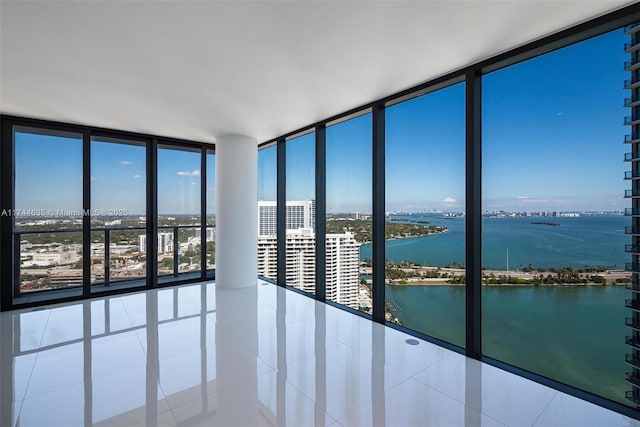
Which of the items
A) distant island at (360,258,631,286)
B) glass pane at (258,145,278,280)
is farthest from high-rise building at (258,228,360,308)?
distant island at (360,258,631,286)

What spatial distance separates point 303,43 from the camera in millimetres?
2195

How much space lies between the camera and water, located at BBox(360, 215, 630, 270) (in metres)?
2.10

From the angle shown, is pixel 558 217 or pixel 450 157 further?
pixel 450 157

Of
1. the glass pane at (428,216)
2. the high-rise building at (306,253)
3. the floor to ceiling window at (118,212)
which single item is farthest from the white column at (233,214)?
the glass pane at (428,216)

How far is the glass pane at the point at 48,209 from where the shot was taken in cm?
400

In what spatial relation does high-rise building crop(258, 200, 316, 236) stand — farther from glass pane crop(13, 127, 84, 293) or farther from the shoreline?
glass pane crop(13, 127, 84, 293)

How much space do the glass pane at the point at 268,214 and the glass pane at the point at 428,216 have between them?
2452 mm

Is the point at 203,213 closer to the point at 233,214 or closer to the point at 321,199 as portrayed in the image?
the point at 233,214

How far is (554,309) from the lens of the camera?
239 centimetres

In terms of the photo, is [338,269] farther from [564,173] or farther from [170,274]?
[170,274]

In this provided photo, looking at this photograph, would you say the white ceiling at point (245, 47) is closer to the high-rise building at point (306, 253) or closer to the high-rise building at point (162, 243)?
the high-rise building at point (306, 253)

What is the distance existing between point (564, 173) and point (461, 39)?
1.39m

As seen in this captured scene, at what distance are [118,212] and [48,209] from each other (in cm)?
84

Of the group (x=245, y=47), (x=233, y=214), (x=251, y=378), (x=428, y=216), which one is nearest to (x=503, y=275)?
(x=428, y=216)
